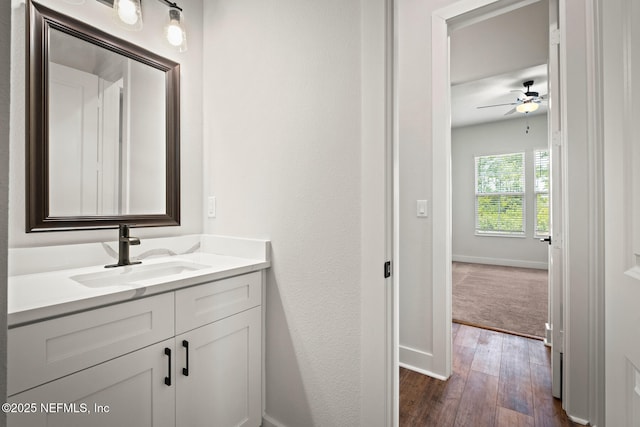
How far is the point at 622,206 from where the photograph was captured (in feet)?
2.03

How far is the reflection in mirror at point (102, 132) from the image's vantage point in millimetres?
1280

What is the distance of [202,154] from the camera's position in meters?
1.81

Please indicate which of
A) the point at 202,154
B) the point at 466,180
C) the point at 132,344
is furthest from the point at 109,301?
the point at 466,180

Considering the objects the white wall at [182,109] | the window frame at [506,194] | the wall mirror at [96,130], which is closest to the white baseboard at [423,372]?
the white wall at [182,109]

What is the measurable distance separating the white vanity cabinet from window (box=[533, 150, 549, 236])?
587cm

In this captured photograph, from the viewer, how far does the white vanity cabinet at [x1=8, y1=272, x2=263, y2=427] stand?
2.62 feet

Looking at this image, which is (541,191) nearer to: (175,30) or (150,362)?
(175,30)

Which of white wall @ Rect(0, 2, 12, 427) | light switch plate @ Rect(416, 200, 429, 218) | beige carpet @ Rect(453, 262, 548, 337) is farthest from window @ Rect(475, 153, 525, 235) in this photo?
white wall @ Rect(0, 2, 12, 427)

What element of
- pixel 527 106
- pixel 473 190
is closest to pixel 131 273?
pixel 527 106

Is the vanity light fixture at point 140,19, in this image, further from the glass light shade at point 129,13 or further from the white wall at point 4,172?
the white wall at point 4,172

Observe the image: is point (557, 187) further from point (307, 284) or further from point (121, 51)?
point (121, 51)

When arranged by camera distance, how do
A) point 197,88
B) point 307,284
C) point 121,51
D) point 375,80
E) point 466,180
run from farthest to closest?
point 466,180, point 197,88, point 121,51, point 307,284, point 375,80

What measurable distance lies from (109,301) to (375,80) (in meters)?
1.16

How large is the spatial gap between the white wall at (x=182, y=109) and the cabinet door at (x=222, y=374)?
0.71 meters
